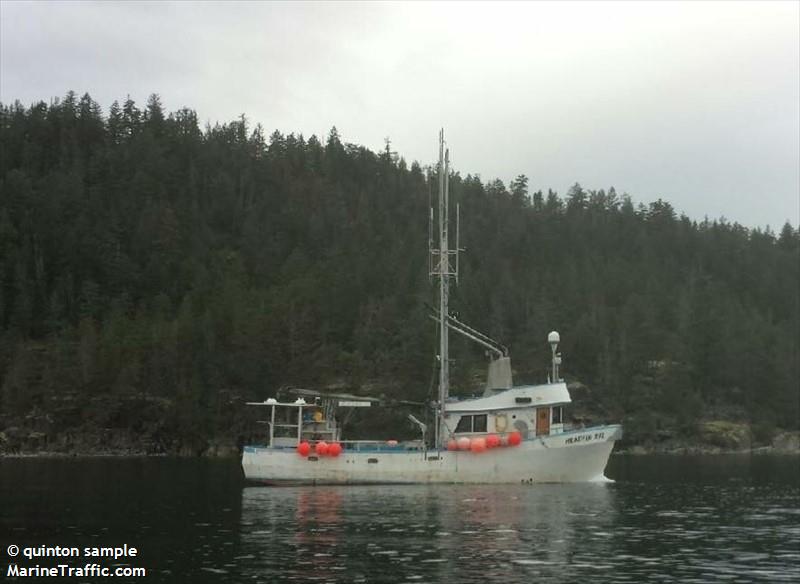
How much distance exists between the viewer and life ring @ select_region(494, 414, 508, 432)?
170 feet

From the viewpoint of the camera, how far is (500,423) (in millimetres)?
51719

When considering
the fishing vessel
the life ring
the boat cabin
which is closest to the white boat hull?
the fishing vessel

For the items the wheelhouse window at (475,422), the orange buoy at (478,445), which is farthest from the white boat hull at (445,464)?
the wheelhouse window at (475,422)

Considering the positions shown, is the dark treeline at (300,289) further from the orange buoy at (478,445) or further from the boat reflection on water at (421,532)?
the boat reflection on water at (421,532)

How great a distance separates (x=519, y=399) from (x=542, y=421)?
59.7 inches

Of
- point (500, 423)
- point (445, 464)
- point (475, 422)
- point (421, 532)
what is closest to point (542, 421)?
point (500, 423)

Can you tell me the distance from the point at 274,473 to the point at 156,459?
1373 inches

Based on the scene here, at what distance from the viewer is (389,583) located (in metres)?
25.6

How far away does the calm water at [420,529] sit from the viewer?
90.4 feet

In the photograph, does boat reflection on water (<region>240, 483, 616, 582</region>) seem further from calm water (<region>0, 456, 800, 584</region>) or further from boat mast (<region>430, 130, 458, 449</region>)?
boat mast (<region>430, 130, 458, 449</region>)

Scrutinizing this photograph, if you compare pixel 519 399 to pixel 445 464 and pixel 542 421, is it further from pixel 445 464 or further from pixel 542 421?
pixel 445 464

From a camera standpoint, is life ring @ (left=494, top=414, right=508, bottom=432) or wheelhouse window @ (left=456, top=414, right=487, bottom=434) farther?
wheelhouse window @ (left=456, top=414, right=487, bottom=434)

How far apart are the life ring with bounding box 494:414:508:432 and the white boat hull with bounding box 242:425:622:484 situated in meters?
1.06

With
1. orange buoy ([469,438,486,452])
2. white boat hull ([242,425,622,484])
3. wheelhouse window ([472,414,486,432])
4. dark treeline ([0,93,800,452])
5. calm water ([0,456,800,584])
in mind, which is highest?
dark treeline ([0,93,800,452])
